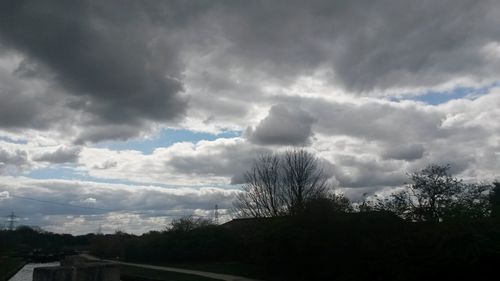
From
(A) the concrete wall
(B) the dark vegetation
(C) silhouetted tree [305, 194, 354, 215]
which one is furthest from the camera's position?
(C) silhouetted tree [305, 194, 354, 215]

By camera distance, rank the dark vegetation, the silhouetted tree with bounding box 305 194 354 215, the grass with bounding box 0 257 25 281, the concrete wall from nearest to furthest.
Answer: the concrete wall, the dark vegetation, the silhouetted tree with bounding box 305 194 354 215, the grass with bounding box 0 257 25 281

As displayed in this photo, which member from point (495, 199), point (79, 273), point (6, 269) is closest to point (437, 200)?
point (495, 199)

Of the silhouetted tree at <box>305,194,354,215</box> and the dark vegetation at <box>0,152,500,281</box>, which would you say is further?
the silhouetted tree at <box>305,194,354,215</box>

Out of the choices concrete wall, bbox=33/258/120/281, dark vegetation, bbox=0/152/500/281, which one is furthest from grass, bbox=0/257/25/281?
concrete wall, bbox=33/258/120/281

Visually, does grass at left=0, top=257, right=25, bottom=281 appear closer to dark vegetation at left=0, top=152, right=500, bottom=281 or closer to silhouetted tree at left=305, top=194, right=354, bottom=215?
dark vegetation at left=0, top=152, right=500, bottom=281

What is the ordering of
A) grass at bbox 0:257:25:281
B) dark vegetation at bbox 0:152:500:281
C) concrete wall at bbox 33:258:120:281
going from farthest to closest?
grass at bbox 0:257:25:281, dark vegetation at bbox 0:152:500:281, concrete wall at bbox 33:258:120:281

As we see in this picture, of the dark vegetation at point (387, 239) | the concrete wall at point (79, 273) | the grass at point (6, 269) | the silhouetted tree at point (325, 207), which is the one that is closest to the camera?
the concrete wall at point (79, 273)

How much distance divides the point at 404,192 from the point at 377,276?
8.27 m

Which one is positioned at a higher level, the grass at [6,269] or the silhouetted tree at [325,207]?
the silhouetted tree at [325,207]

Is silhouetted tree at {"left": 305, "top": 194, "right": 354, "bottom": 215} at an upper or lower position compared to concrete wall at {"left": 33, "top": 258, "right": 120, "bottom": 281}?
upper

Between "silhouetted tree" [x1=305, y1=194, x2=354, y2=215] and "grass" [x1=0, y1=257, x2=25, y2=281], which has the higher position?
"silhouetted tree" [x1=305, y1=194, x2=354, y2=215]

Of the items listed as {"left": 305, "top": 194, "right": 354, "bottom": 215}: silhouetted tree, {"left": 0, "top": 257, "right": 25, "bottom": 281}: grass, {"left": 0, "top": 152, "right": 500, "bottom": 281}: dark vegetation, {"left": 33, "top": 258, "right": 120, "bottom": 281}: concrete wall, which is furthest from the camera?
{"left": 0, "top": 257, "right": 25, "bottom": 281}: grass

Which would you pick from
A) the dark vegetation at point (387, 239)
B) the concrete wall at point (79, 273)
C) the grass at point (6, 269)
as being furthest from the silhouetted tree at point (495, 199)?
the grass at point (6, 269)

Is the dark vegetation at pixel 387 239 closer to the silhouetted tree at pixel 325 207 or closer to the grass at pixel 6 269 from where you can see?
the silhouetted tree at pixel 325 207
